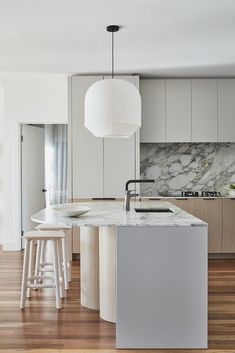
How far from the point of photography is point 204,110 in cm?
546

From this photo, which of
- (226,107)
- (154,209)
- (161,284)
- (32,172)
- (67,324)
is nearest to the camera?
(161,284)

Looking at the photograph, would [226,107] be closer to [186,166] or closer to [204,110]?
[204,110]

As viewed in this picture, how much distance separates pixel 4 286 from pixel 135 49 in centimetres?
294

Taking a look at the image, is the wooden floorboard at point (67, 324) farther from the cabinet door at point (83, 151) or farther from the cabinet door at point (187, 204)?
the cabinet door at point (83, 151)

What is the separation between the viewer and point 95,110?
130 inches

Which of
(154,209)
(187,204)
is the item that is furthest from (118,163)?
(154,209)

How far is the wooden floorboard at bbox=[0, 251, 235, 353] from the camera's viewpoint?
266 centimetres

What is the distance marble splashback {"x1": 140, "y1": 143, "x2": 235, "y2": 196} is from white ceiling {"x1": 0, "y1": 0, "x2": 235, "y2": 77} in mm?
1128

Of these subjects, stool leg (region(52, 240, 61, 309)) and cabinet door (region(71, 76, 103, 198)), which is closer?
stool leg (region(52, 240, 61, 309))

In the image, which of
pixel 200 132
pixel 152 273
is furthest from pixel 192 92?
pixel 152 273

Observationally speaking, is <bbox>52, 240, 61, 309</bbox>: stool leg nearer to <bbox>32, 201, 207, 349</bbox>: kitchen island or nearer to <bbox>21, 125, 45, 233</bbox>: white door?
<bbox>32, 201, 207, 349</bbox>: kitchen island

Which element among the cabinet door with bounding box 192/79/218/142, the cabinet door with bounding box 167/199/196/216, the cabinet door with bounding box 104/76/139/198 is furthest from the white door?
the cabinet door with bounding box 192/79/218/142

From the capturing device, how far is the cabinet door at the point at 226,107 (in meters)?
5.45

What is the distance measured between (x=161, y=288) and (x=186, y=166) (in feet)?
11.3
